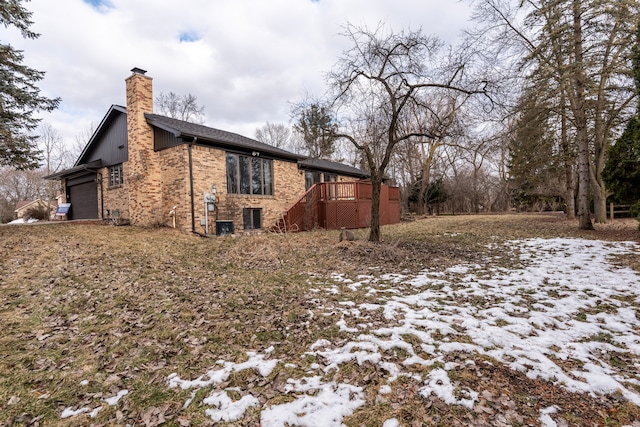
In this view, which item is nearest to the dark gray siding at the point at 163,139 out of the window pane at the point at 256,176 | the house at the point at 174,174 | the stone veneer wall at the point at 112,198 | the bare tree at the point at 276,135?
the house at the point at 174,174

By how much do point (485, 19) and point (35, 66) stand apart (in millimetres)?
16858

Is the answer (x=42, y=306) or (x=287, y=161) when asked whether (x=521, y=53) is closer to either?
(x=287, y=161)

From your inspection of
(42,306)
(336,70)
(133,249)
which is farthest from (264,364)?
(336,70)

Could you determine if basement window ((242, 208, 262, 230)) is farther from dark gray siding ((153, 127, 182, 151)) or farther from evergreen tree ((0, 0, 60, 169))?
evergreen tree ((0, 0, 60, 169))

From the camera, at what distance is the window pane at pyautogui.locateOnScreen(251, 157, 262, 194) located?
12.8 metres

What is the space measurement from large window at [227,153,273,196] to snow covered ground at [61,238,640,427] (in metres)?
7.80

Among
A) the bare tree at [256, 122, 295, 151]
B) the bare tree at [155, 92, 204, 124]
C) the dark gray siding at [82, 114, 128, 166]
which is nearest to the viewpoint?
the dark gray siding at [82, 114, 128, 166]

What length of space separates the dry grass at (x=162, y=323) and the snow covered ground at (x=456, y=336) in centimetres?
13

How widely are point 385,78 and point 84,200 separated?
51.5ft

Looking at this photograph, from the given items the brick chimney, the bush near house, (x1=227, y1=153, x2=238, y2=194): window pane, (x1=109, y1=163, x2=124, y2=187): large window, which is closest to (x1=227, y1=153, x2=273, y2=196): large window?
(x1=227, y1=153, x2=238, y2=194): window pane

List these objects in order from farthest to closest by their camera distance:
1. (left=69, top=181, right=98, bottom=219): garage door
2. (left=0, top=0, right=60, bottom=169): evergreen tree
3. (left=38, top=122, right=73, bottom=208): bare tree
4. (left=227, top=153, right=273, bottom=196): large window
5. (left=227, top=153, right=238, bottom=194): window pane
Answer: (left=38, top=122, right=73, bottom=208): bare tree < (left=69, top=181, right=98, bottom=219): garage door < (left=227, top=153, right=273, bottom=196): large window < (left=227, top=153, right=238, bottom=194): window pane < (left=0, top=0, right=60, bottom=169): evergreen tree

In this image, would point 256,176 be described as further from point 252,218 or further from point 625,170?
point 625,170

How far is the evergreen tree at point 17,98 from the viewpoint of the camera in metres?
9.64

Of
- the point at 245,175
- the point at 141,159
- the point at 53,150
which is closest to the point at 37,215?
the point at 53,150
